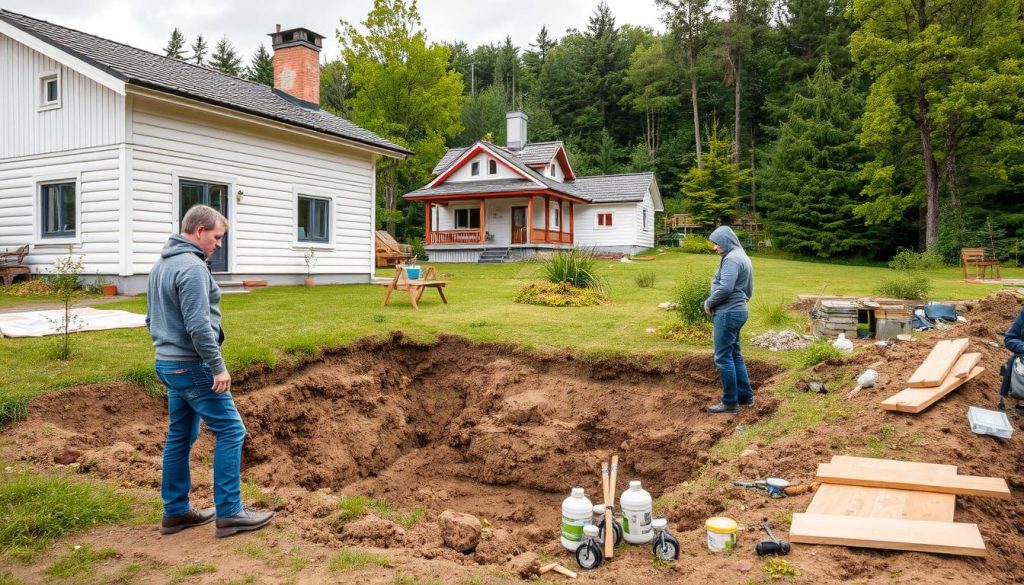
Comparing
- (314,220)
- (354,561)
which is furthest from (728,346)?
(314,220)

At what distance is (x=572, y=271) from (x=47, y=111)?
1121 cm

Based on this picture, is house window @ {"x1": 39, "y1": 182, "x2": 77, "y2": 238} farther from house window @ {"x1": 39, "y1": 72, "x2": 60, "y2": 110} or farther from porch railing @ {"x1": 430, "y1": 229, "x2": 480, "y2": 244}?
porch railing @ {"x1": 430, "y1": 229, "x2": 480, "y2": 244}

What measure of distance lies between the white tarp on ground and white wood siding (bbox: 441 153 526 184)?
20990mm

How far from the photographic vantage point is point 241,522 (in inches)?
144

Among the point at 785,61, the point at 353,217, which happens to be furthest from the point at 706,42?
the point at 353,217

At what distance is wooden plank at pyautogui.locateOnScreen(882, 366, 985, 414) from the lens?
198 inches

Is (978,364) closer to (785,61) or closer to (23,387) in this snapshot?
(23,387)

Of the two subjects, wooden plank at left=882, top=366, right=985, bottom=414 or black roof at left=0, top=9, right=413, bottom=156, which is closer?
wooden plank at left=882, top=366, right=985, bottom=414

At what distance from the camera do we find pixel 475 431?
7246 millimetres

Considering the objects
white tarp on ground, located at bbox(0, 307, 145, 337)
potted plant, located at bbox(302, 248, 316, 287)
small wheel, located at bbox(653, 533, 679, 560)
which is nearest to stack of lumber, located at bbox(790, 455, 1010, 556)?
small wheel, located at bbox(653, 533, 679, 560)

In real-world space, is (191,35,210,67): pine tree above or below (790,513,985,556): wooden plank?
above

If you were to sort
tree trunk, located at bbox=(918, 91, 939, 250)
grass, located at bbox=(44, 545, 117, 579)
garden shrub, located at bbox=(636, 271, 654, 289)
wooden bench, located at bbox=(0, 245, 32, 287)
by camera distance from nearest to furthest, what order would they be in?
grass, located at bbox=(44, 545, 117, 579) → wooden bench, located at bbox=(0, 245, 32, 287) → garden shrub, located at bbox=(636, 271, 654, 289) → tree trunk, located at bbox=(918, 91, 939, 250)

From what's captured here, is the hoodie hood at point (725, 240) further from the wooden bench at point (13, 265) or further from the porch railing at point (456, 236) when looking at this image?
the porch railing at point (456, 236)

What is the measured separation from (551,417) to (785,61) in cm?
4082
